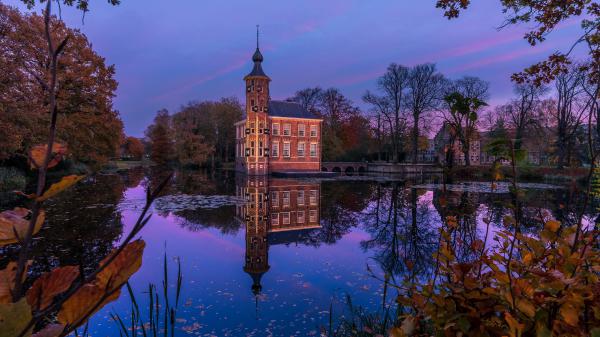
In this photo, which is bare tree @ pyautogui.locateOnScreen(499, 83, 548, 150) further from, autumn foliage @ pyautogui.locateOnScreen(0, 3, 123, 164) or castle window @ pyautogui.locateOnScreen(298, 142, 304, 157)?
autumn foliage @ pyautogui.locateOnScreen(0, 3, 123, 164)

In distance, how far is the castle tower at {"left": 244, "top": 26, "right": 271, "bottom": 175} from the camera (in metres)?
41.8

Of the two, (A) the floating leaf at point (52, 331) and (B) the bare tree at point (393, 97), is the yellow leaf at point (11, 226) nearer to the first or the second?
(A) the floating leaf at point (52, 331)

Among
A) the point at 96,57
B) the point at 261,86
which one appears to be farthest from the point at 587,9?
the point at 261,86

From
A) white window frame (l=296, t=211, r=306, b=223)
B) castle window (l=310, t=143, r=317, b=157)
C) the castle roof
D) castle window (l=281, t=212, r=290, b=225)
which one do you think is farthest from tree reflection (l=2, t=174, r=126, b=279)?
castle window (l=310, t=143, r=317, b=157)

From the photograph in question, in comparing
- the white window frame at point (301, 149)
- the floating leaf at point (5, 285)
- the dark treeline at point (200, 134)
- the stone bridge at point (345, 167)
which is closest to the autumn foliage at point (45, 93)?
the floating leaf at point (5, 285)

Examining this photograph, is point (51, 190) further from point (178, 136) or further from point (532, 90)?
point (178, 136)

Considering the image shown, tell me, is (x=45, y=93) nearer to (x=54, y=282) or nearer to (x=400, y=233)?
(x=400, y=233)

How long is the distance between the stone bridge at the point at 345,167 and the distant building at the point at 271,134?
4.53 meters

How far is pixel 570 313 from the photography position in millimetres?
1408

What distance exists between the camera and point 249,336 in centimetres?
468

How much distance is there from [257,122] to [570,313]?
41.4 metres

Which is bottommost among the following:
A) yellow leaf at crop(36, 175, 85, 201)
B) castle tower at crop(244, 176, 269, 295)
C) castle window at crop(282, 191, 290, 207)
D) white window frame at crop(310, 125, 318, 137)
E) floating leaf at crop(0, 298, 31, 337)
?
castle tower at crop(244, 176, 269, 295)

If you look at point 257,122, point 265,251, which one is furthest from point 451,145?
point 257,122

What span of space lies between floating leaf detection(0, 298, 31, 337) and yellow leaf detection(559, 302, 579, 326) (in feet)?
5.72
